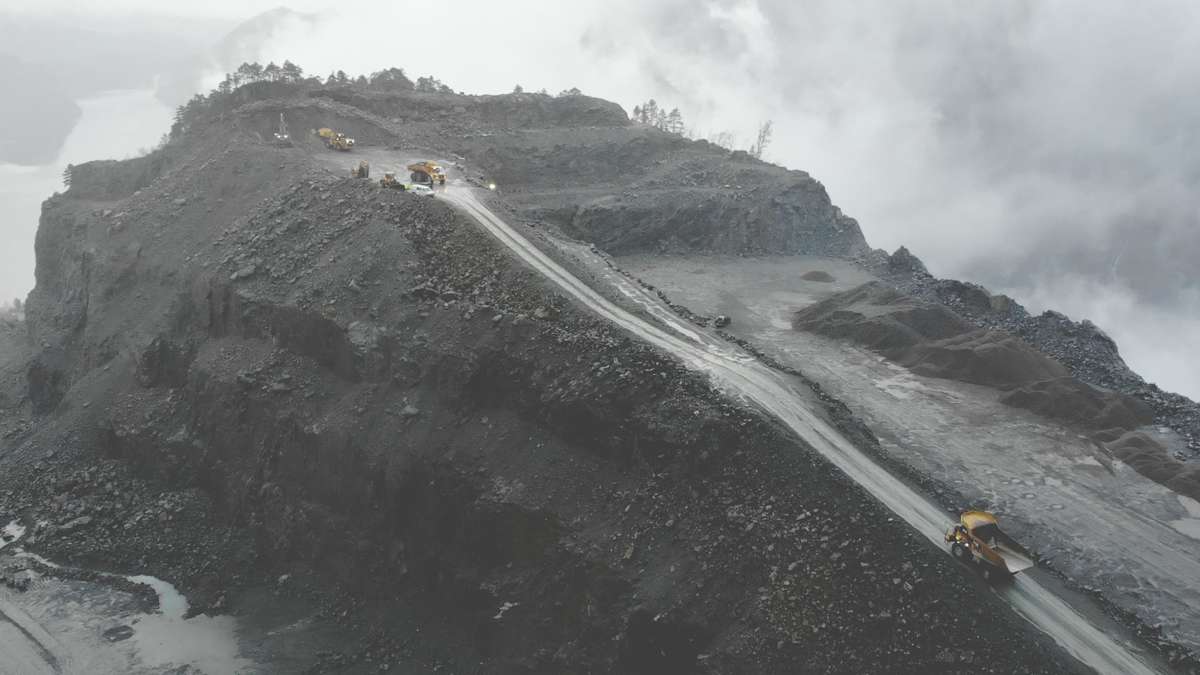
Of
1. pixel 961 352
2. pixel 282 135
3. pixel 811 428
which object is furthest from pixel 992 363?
pixel 282 135

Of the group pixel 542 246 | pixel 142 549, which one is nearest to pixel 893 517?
pixel 542 246

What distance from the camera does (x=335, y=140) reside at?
57.3 m

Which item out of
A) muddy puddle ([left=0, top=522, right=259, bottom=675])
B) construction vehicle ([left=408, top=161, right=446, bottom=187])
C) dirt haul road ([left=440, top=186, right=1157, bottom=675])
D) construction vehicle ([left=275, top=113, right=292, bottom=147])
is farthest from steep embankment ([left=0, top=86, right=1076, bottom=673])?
construction vehicle ([left=408, top=161, right=446, bottom=187])

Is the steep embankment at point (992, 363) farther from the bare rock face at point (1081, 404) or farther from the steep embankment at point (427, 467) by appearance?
the steep embankment at point (427, 467)

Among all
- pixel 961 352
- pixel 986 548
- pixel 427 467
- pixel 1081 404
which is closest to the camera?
pixel 986 548

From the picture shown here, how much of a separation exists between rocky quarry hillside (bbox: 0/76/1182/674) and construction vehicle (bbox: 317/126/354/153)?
1213 mm

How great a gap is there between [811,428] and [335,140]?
44.4m

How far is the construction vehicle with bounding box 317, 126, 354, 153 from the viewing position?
2254 inches

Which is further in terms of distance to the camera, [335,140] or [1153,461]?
[335,140]

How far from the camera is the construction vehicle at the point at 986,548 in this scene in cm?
2266

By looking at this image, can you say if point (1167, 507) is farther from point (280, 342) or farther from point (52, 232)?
point (52, 232)

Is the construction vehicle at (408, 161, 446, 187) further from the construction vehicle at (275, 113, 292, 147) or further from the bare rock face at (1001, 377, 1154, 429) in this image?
the bare rock face at (1001, 377, 1154, 429)

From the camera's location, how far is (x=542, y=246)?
4078 centimetres

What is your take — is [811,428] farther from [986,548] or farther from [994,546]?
[986,548]
